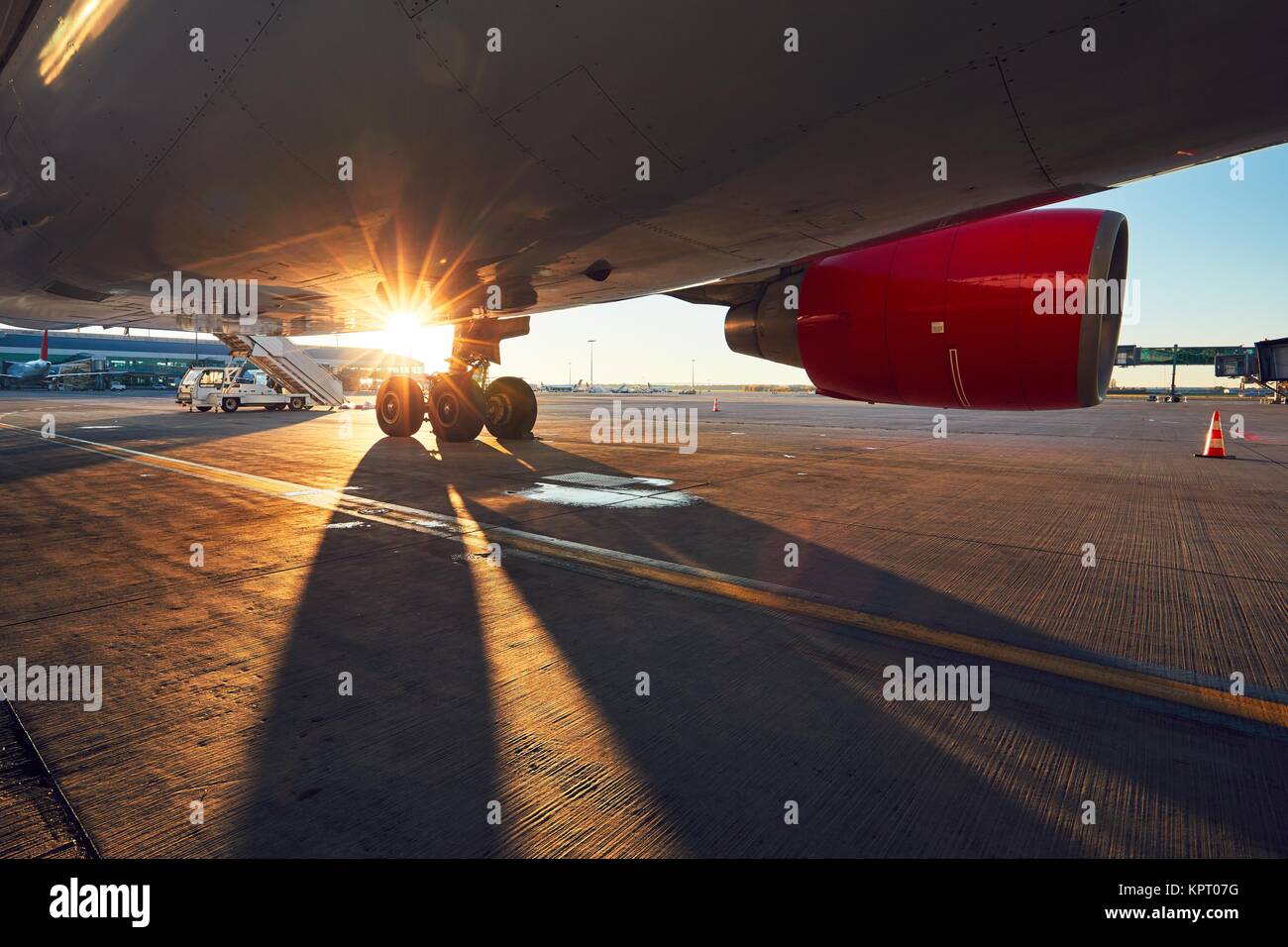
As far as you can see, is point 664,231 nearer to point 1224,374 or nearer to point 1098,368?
point 1098,368

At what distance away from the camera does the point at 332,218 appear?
14.7ft

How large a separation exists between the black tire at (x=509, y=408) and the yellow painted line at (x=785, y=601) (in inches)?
214

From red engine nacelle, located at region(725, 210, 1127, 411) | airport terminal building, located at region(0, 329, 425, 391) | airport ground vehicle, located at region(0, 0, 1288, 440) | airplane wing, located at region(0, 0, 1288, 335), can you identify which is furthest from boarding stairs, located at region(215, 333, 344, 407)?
airport terminal building, located at region(0, 329, 425, 391)

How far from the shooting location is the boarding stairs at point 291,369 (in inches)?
814

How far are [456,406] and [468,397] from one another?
294mm

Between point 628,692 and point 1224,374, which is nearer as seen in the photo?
point 628,692

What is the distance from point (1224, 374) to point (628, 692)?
65.1 m

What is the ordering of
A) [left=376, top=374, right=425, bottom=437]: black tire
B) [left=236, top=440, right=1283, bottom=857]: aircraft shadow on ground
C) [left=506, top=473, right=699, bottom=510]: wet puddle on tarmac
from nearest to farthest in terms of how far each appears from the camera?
[left=236, top=440, right=1283, bottom=857]: aircraft shadow on ground
[left=506, top=473, right=699, bottom=510]: wet puddle on tarmac
[left=376, top=374, right=425, bottom=437]: black tire

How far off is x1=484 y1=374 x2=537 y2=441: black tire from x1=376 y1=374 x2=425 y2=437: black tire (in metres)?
1.54

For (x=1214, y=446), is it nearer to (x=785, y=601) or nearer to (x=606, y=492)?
(x=606, y=492)

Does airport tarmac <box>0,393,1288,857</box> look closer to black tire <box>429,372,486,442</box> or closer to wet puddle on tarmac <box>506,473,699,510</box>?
wet puddle on tarmac <box>506,473,699,510</box>

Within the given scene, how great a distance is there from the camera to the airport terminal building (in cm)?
5278

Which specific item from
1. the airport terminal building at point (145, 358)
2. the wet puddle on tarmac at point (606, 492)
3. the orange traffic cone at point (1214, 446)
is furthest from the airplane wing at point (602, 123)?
the airport terminal building at point (145, 358)
